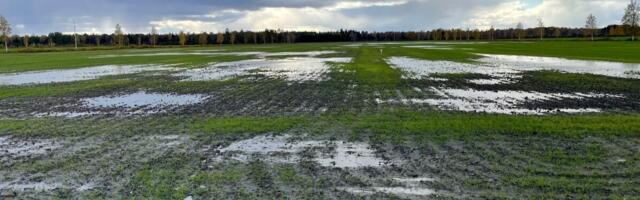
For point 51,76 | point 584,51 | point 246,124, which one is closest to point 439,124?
point 246,124

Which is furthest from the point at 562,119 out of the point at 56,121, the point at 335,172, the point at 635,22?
the point at 635,22

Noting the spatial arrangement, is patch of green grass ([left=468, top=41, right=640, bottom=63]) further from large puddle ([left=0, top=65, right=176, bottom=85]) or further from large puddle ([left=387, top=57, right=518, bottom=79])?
large puddle ([left=0, top=65, right=176, bottom=85])

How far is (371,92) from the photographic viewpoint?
18953 mm

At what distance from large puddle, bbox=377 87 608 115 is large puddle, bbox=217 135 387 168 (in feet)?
18.6

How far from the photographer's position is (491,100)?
54.8 ft

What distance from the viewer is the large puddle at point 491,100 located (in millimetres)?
14430

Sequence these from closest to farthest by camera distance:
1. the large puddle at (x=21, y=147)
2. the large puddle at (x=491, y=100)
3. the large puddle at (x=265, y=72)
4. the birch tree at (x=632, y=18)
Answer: the large puddle at (x=21, y=147), the large puddle at (x=491, y=100), the large puddle at (x=265, y=72), the birch tree at (x=632, y=18)

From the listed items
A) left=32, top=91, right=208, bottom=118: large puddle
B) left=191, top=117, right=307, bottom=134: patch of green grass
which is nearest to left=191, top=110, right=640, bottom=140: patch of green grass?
left=191, top=117, right=307, bottom=134: patch of green grass

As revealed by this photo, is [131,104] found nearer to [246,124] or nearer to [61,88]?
[246,124]

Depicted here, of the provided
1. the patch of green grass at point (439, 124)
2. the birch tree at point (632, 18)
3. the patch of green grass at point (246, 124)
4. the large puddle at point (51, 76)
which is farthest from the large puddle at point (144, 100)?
the birch tree at point (632, 18)

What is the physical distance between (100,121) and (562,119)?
1124 cm

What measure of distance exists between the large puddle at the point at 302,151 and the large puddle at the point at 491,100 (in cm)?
566

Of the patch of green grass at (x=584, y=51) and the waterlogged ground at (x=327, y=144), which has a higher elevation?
the patch of green grass at (x=584, y=51)

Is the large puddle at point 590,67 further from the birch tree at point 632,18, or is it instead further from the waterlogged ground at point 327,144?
the birch tree at point 632,18
